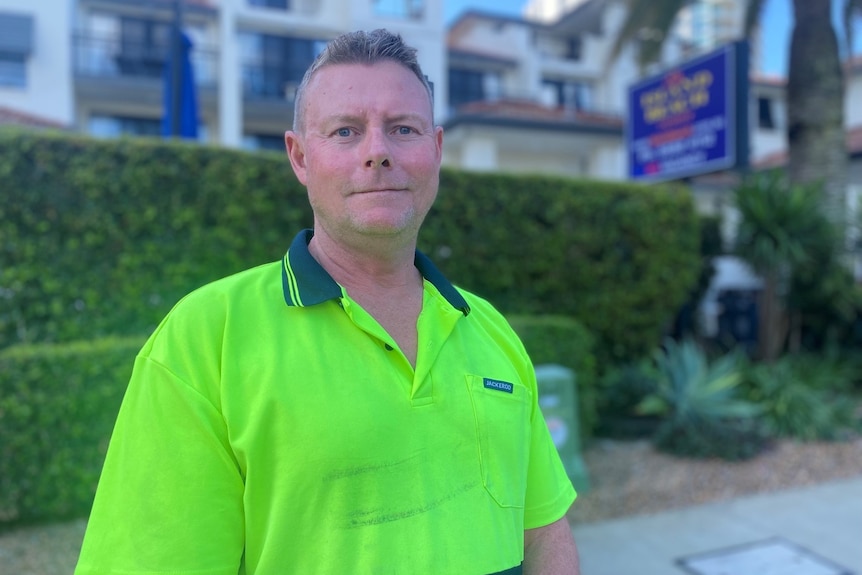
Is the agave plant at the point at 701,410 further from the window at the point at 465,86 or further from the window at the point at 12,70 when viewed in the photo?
the window at the point at 465,86

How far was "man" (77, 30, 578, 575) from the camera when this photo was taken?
3.73 feet

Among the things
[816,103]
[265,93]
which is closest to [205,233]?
[816,103]

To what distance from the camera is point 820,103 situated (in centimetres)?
883

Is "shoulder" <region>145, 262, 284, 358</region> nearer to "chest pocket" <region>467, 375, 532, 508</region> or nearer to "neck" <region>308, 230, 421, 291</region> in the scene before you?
"neck" <region>308, 230, 421, 291</region>

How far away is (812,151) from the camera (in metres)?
8.88

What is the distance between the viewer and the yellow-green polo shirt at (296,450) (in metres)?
1.13

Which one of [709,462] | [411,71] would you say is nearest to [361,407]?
[411,71]

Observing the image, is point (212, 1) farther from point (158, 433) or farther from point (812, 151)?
point (158, 433)

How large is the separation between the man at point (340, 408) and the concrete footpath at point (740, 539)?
2904 millimetres

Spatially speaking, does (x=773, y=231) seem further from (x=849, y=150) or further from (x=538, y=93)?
(x=538, y=93)

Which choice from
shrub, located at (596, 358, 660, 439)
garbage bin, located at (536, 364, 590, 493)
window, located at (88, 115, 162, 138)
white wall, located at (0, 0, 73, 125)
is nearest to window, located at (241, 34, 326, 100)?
window, located at (88, 115, 162, 138)

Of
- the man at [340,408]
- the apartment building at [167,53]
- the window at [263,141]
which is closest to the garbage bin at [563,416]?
the man at [340,408]

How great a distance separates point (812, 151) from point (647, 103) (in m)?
2.20

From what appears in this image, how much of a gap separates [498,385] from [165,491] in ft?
2.28
